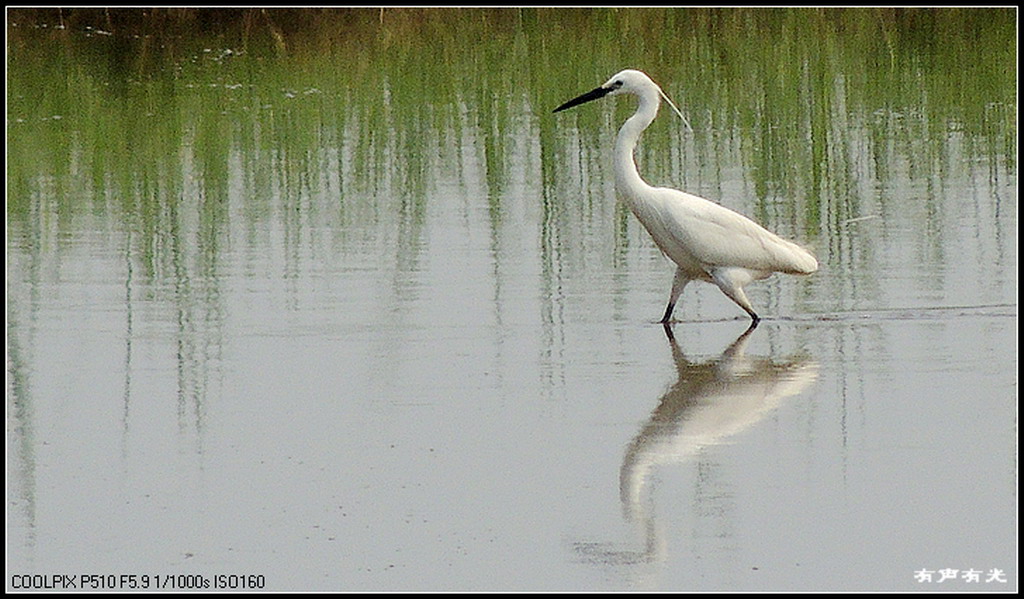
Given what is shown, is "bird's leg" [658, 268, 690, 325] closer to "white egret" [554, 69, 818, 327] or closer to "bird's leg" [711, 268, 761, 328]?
"white egret" [554, 69, 818, 327]

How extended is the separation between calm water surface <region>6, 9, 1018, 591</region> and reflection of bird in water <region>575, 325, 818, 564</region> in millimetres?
19

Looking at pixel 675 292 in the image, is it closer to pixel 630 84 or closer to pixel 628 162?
pixel 628 162

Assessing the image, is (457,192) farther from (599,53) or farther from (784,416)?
(599,53)

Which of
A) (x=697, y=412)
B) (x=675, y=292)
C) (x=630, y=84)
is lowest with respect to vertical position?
(x=697, y=412)

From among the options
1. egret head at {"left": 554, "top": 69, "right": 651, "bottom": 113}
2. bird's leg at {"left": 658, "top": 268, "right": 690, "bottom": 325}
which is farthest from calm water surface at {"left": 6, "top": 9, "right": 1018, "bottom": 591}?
egret head at {"left": 554, "top": 69, "right": 651, "bottom": 113}

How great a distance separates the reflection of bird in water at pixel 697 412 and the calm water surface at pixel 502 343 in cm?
2

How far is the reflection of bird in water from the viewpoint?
557 cm

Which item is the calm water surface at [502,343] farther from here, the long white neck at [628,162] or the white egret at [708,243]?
the long white neck at [628,162]

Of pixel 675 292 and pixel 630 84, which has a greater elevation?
pixel 630 84

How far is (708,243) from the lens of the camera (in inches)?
352

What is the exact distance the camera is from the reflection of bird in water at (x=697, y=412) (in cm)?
557

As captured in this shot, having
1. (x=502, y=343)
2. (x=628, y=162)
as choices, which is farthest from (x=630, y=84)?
(x=502, y=343)

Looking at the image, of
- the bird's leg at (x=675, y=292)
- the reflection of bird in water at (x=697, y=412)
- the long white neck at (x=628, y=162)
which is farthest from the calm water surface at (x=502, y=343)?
the long white neck at (x=628, y=162)

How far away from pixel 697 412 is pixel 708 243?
212cm
